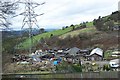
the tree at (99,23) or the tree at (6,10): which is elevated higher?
the tree at (99,23)

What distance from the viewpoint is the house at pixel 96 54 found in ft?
53.8

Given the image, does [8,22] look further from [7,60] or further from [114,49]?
[114,49]

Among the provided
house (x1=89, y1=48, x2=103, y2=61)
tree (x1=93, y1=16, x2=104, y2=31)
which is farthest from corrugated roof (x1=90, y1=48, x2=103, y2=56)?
tree (x1=93, y1=16, x2=104, y2=31)

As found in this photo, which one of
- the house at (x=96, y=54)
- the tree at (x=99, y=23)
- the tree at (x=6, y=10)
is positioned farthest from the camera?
the tree at (x=99, y=23)

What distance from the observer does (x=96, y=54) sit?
17953 mm

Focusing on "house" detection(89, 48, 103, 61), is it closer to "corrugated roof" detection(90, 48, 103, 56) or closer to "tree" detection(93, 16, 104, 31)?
"corrugated roof" detection(90, 48, 103, 56)

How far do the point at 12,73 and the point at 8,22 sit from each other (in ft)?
8.56

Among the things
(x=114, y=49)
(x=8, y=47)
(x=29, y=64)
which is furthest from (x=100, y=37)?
(x=8, y=47)

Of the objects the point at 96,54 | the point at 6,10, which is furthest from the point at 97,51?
the point at 6,10

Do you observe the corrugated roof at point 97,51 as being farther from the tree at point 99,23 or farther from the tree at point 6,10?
the tree at point 6,10

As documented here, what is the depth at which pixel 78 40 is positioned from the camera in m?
18.1

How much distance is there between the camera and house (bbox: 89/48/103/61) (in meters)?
16.4

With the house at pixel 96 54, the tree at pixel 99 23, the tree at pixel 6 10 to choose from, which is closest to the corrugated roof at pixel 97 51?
the house at pixel 96 54

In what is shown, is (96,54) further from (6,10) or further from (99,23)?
(6,10)
